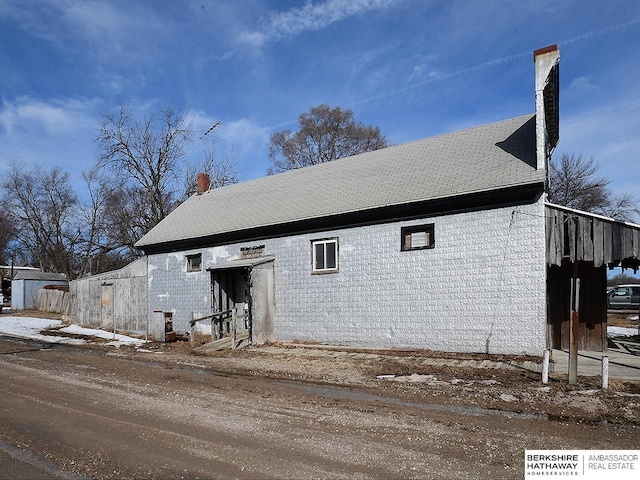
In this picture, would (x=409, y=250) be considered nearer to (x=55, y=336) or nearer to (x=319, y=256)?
(x=319, y=256)

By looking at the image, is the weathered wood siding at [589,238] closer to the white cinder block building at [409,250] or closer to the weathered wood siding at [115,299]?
the white cinder block building at [409,250]

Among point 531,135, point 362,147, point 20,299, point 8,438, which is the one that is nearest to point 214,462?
point 8,438

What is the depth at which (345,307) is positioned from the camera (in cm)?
1419

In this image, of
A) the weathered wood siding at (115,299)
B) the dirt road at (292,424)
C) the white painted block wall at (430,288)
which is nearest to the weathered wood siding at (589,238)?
the white painted block wall at (430,288)

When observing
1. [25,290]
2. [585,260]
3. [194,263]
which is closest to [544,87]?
[585,260]

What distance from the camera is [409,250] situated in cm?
1305

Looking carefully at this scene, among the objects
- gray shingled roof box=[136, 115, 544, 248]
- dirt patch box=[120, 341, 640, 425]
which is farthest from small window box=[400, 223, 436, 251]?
dirt patch box=[120, 341, 640, 425]

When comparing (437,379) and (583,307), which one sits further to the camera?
(583,307)

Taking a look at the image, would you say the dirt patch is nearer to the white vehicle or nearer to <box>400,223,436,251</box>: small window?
<box>400,223,436,251</box>: small window

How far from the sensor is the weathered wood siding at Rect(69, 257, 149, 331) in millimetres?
20359

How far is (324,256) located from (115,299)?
11.5 meters

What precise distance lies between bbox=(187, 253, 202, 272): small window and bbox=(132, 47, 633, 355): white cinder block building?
4 centimetres

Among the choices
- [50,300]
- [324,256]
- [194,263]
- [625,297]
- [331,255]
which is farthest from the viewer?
[50,300]

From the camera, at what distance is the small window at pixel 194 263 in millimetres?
18484
